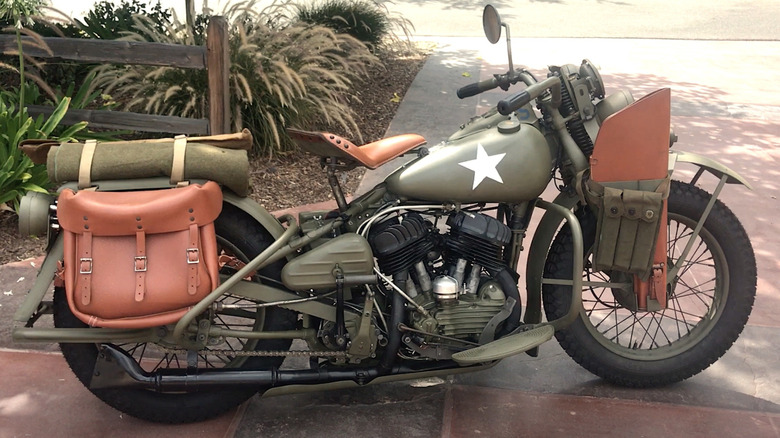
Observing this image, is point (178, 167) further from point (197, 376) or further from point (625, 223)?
point (625, 223)

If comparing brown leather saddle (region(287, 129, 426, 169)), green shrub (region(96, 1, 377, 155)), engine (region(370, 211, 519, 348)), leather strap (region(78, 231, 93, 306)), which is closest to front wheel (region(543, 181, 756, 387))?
engine (region(370, 211, 519, 348))

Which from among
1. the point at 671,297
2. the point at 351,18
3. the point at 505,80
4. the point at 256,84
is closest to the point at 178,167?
the point at 505,80

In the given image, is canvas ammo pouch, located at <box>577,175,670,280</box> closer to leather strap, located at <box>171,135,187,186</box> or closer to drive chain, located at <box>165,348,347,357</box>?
drive chain, located at <box>165,348,347,357</box>

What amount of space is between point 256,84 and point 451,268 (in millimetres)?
3603

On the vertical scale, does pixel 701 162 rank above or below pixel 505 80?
below

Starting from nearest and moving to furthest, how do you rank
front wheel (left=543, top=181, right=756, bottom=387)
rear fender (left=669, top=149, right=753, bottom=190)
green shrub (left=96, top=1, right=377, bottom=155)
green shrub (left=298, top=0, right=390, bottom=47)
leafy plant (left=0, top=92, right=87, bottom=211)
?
1. rear fender (left=669, top=149, right=753, bottom=190)
2. front wheel (left=543, top=181, right=756, bottom=387)
3. leafy plant (left=0, top=92, right=87, bottom=211)
4. green shrub (left=96, top=1, right=377, bottom=155)
5. green shrub (left=298, top=0, right=390, bottom=47)

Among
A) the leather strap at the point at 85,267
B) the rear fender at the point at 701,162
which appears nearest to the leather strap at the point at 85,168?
the leather strap at the point at 85,267

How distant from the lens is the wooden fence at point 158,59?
5195 millimetres

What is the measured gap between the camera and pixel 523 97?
9.14 ft

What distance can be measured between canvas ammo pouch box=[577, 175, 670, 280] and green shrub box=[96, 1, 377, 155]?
337 centimetres

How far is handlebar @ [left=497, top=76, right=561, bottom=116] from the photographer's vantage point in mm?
2762

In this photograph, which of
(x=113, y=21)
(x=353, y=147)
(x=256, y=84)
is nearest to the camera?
(x=353, y=147)

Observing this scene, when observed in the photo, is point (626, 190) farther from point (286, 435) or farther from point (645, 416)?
point (286, 435)

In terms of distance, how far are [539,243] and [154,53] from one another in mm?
3165
